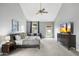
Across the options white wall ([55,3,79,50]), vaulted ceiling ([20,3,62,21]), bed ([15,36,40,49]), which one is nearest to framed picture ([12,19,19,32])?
bed ([15,36,40,49])

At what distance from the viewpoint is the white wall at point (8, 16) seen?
10.9 feet

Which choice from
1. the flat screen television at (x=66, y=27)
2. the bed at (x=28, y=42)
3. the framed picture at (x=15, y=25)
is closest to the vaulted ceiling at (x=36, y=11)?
the framed picture at (x=15, y=25)

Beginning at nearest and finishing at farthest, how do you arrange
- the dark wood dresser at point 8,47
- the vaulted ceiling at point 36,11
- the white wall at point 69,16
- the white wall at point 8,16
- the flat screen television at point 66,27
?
the white wall at point 8,16 → the dark wood dresser at point 8,47 → the vaulted ceiling at point 36,11 → the white wall at point 69,16 → the flat screen television at point 66,27

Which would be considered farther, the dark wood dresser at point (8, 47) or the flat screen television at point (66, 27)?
the flat screen television at point (66, 27)

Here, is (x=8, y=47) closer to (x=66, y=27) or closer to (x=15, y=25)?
(x=15, y=25)

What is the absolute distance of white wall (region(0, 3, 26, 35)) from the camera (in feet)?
10.9

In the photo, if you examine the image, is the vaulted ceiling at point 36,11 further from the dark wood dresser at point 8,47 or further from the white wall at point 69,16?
the dark wood dresser at point 8,47

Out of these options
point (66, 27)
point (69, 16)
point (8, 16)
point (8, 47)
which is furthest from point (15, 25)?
point (66, 27)

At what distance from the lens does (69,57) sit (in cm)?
296

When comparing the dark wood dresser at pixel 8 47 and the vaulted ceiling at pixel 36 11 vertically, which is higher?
the vaulted ceiling at pixel 36 11

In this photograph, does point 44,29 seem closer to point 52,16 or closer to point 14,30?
point 52,16

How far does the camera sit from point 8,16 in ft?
11.8

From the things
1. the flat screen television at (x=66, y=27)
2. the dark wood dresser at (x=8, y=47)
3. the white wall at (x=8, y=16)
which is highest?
the white wall at (x=8, y=16)

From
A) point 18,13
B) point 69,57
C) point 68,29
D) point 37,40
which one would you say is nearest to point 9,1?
point 18,13
